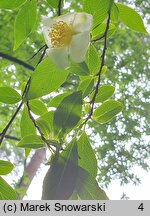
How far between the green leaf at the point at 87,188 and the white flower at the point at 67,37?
9cm

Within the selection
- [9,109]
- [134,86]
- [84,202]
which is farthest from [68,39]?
[134,86]

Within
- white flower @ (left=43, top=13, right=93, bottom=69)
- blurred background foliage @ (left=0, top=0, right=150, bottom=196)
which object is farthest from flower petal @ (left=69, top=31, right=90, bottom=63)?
blurred background foliage @ (left=0, top=0, right=150, bottom=196)

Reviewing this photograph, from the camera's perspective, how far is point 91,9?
308 mm

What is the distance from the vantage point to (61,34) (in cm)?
31

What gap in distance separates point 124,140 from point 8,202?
93.0 inches

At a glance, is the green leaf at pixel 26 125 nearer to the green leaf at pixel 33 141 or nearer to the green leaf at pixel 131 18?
the green leaf at pixel 33 141

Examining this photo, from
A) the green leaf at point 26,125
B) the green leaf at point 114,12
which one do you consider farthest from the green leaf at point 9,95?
the green leaf at point 114,12

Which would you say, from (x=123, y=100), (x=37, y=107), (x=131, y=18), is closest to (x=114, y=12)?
(x=131, y=18)

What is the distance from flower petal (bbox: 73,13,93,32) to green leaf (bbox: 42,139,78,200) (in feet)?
0.34

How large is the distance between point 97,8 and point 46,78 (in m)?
0.08

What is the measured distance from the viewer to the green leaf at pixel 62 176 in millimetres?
257

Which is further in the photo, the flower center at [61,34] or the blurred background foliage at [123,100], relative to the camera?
the blurred background foliage at [123,100]

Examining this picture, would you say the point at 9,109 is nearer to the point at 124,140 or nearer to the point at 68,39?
the point at 124,140

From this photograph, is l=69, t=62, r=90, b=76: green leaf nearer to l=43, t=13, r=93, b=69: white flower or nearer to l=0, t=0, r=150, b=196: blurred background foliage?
l=43, t=13, r=93, b=69: white flower
